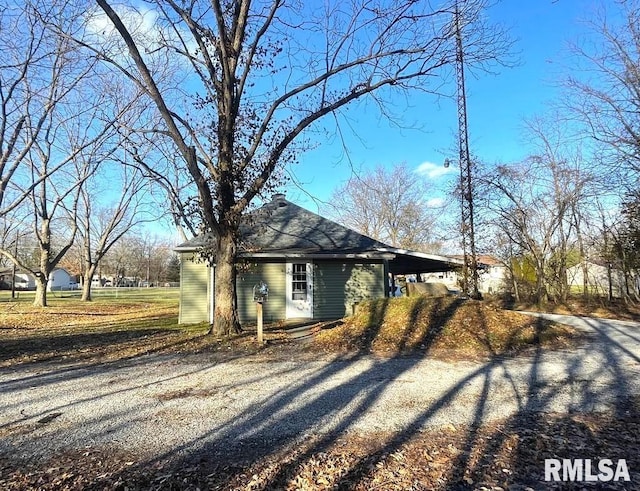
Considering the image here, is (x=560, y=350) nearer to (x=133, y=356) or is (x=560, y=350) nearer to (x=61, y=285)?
(x=133, y=356)

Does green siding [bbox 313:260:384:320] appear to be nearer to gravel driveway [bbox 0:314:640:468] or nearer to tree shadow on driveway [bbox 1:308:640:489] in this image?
gravel driveway [bbox 0:314:640:468]

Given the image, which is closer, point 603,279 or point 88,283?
point 603,279

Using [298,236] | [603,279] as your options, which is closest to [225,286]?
[298,236]

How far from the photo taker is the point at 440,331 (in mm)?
8789

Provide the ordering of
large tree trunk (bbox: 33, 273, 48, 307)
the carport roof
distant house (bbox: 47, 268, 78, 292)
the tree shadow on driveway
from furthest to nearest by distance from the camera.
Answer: distant house (bbox: 47, 268, 78, 292) < large tree trunk (bbox: 33, 273, 48, 307) < the carport roof < the tree shadow on driveway

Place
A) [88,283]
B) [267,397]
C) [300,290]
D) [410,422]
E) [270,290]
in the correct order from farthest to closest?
[88,283]
[300,290]
[270,290]
[267,397]
[410,422]

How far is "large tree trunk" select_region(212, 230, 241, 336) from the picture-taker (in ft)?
30.7

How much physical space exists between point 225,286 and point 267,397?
4671mm

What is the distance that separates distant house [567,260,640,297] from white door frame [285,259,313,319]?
1200 centimetres

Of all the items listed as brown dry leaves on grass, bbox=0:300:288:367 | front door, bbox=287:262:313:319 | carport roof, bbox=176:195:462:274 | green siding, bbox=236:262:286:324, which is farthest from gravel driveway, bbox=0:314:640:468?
front door, bbox=287:262:313:319

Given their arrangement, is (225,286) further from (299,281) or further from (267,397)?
(267,397)

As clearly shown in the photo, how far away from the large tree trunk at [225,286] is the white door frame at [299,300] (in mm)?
4128

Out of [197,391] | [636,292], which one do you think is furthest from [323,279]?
[636,292]

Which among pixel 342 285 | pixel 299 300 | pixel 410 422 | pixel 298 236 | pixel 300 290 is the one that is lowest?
pixel 410 422
